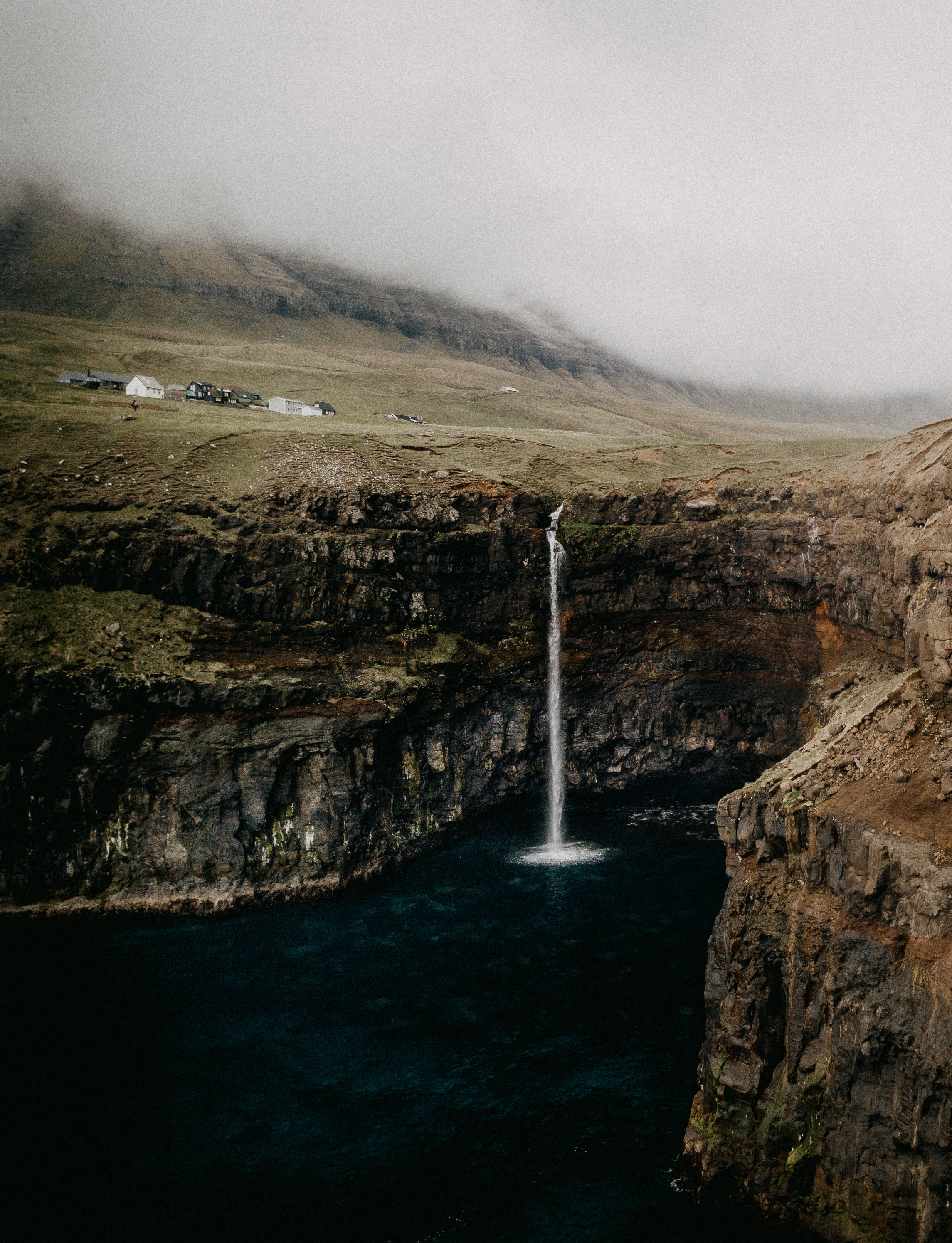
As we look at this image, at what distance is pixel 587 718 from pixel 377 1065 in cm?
3152

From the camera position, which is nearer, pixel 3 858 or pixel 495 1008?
pixel 495 1008

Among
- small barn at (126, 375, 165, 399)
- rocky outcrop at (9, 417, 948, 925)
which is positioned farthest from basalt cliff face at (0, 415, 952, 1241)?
small barn at (126, 375, 165, 399)

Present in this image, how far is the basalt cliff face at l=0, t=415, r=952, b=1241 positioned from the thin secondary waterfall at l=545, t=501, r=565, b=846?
810mm

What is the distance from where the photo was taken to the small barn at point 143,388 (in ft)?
310

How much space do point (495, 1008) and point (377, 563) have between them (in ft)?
96.2

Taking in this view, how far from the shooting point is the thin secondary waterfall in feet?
190

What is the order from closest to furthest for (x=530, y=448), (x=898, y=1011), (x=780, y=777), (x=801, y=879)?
(x=898, y=1011), (x=801, y=879), (x=780, y=777), (x=530, y=448)

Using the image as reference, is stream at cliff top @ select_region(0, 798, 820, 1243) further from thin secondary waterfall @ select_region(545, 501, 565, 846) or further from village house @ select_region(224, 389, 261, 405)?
village house @ select_region(224, 389, 261, 405)

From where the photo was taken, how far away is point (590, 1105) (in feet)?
96.9

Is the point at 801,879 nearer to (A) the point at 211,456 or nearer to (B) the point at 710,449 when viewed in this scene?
(A) the point at 211,456

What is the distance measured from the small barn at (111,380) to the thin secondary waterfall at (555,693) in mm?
63787

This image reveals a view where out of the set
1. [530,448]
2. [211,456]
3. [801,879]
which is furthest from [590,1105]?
[530,448]

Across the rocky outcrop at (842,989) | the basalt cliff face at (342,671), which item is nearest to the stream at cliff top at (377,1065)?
the rocky outcrop at (842,989)

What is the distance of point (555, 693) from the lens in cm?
5791
